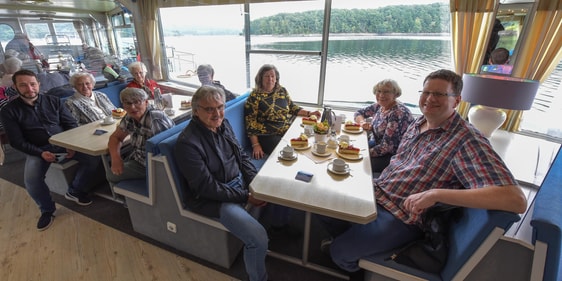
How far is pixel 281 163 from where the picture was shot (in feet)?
4.87

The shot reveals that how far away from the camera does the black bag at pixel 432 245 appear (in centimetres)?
113

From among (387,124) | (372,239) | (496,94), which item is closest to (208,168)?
(372,239)

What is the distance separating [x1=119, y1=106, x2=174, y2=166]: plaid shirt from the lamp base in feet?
8.49

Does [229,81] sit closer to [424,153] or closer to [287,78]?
[287,78]

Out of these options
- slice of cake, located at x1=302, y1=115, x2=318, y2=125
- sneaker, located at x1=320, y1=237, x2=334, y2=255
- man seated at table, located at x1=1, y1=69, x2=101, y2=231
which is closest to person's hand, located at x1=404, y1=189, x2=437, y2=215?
sneaker, located at x1=320, y1=237, x2=334, y2=255

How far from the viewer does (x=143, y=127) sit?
1695mm

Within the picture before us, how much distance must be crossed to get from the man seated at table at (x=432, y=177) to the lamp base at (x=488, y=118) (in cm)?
110

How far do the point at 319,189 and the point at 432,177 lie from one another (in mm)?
572

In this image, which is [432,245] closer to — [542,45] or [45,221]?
[542,45]

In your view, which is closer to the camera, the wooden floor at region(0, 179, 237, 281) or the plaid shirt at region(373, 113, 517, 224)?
the plaid shirt at region(373, 113, 517, 224)

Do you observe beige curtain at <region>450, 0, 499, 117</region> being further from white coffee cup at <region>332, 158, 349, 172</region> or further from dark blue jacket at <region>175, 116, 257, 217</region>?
dark blue jacket at <region>175, 116, 257, 217</region>

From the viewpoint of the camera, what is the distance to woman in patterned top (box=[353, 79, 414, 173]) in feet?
6.42

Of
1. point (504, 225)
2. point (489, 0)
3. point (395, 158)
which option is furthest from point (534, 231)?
point (489, 0)

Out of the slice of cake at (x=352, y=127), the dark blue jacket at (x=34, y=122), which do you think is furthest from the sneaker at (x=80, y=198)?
the slice of cake at (x=352, y=127)
